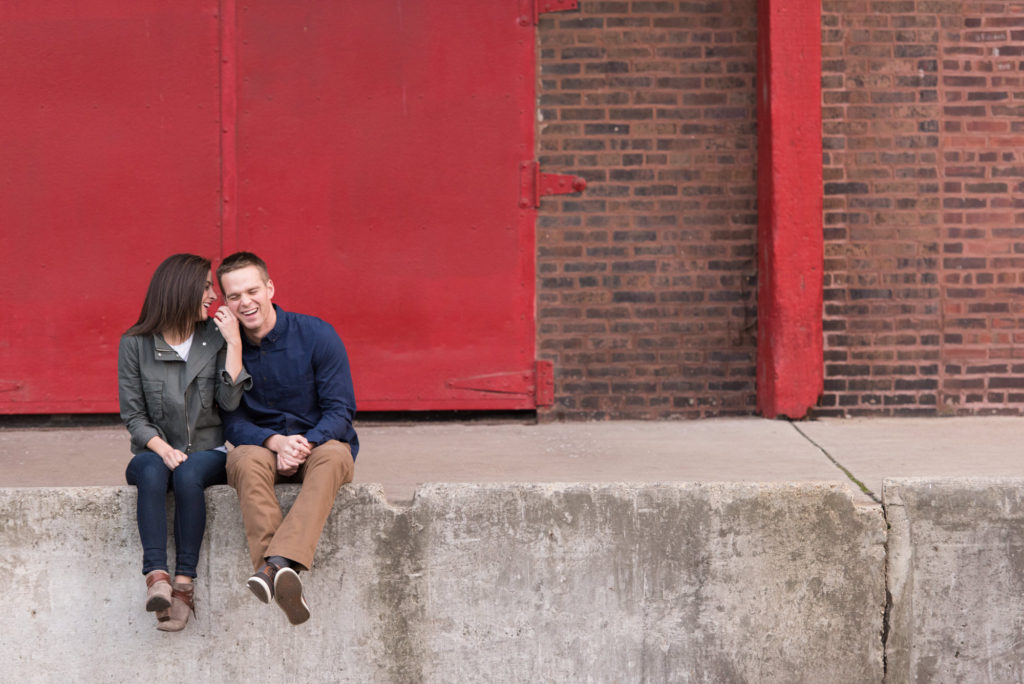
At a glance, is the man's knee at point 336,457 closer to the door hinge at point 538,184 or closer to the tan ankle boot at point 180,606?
the tan ankle boot at point 180,606

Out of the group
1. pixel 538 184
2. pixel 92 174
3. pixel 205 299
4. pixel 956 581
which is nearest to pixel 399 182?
pixel 538 184

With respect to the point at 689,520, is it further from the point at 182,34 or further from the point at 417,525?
the point at 182,34

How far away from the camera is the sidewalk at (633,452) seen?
4.16 meters

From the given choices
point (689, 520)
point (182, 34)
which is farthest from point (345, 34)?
point (689, 520)

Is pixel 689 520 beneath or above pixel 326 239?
beneath

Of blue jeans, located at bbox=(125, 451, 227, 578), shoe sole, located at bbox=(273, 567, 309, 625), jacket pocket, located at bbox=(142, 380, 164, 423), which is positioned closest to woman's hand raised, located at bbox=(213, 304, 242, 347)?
jacket pocket, located at bbox=(142, 380, 164, 423)

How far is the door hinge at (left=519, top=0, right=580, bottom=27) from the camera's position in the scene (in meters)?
5.43

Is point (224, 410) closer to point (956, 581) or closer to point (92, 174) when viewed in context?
point (92, 174)

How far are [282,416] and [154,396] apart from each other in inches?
18.4

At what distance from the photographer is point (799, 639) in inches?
148

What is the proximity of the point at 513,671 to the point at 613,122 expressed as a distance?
3.05 m

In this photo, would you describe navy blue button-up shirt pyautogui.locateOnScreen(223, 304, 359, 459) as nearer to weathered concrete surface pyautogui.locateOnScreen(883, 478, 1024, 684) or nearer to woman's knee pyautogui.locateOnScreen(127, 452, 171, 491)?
woman's knee pyautogui.locateOnScreen(127, 452, 171, 491)

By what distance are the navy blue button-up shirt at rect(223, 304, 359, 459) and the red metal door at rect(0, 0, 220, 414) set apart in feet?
6.37

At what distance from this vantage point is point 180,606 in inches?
139
